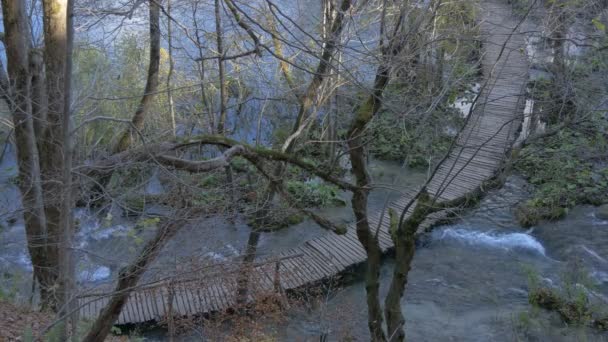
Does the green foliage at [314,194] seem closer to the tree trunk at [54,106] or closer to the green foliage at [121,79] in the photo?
the green foliage at [121,79]

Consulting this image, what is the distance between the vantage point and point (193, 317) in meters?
10.4

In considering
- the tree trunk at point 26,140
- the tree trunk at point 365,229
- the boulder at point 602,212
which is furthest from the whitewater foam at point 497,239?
the tree trunk at point 26,140

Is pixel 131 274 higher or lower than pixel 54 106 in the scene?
lower

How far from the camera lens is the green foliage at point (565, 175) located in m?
14.4

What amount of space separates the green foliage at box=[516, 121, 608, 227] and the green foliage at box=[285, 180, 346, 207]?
180 inches

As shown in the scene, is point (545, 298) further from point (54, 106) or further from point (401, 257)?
point (54, 106)

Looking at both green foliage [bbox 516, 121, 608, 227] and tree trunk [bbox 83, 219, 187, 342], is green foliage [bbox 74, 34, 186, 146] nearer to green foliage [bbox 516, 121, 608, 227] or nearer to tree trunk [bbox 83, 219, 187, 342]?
tree trunk [bbox 83, 219, 187, 342]

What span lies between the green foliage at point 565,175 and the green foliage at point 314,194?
458cm

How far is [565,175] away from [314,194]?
6574mm

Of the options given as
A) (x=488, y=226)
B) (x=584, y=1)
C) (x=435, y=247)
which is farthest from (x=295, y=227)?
(x=584, y=1)

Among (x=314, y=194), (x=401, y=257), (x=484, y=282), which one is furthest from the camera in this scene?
(x=314, y=194)

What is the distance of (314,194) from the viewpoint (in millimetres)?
15867

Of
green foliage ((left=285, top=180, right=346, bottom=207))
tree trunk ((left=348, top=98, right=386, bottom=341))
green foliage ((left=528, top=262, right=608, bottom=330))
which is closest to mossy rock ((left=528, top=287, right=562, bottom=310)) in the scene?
green foliage ((left=528, top=262, right=608, bottom=330))

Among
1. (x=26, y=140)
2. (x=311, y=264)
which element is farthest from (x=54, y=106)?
(x=311, y=264)
